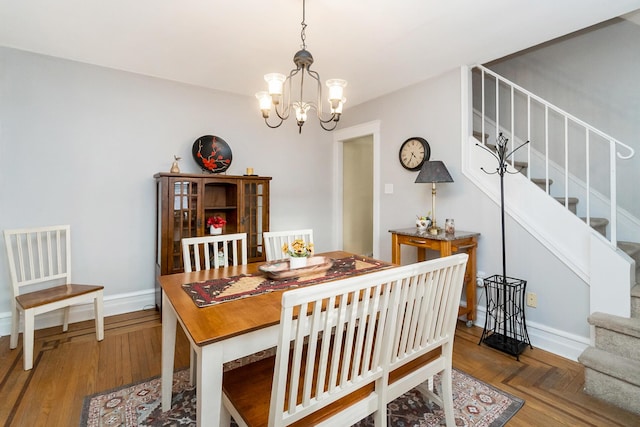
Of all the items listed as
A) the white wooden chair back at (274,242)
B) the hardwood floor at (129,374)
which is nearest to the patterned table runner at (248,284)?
the white wooden chair back at (274,242)

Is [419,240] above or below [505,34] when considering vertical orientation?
below

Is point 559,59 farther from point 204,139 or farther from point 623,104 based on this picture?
point 204,139

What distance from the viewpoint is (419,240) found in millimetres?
2738

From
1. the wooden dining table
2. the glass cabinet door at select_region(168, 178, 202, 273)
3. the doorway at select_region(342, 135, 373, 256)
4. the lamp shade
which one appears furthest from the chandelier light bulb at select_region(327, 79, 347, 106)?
the doorway at select_region(342, 135, 373, 256)

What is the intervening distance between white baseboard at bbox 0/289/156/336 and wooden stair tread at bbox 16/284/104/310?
0.50 metres

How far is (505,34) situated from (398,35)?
81 centimetres

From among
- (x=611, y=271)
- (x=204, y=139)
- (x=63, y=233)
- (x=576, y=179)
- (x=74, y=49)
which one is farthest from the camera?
(x=204, y=139)

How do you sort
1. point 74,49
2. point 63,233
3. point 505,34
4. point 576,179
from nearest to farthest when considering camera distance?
point 505,34 < point 74,49 < point 63,233 < point 576,179

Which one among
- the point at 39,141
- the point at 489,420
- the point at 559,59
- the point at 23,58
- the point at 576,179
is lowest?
the point at 489,420

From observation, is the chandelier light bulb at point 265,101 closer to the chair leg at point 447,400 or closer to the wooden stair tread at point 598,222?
the chair leg at point 447,400

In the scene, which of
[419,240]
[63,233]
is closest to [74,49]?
[63,233]

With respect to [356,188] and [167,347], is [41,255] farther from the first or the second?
[356,188]

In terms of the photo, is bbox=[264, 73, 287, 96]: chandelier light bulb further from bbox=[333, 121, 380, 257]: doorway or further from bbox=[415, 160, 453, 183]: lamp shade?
bbox=[333, 121, 380, 257]: doorway

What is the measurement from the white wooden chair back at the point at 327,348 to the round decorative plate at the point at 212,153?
2.60 m
